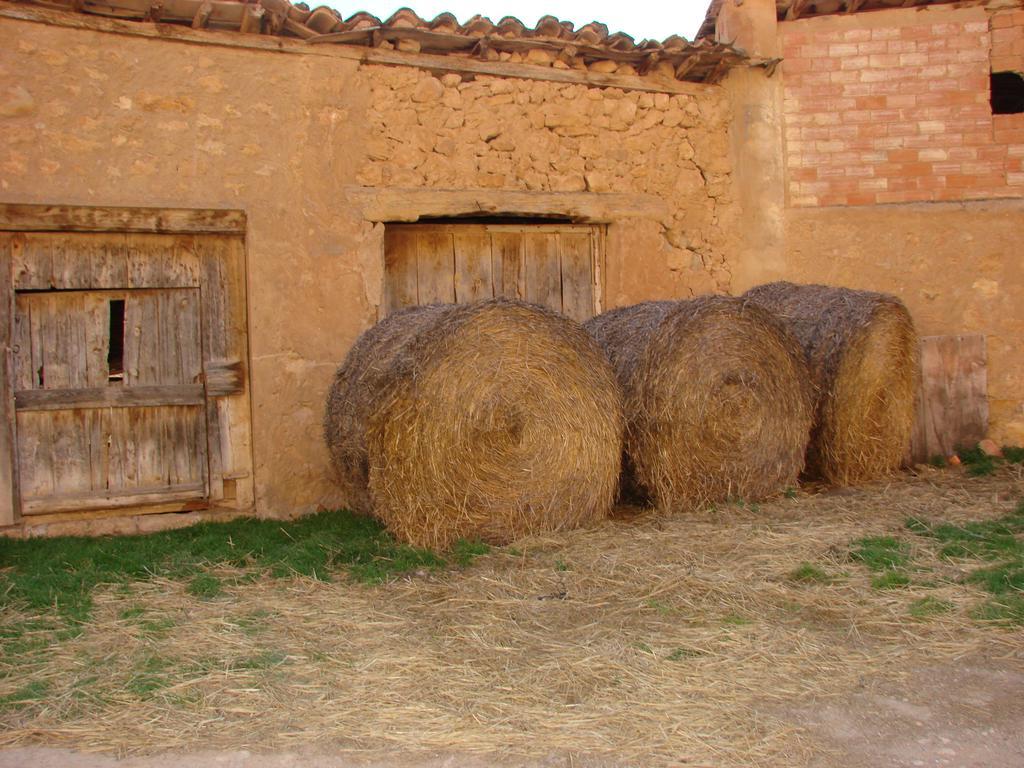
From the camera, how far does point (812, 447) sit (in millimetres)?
6082

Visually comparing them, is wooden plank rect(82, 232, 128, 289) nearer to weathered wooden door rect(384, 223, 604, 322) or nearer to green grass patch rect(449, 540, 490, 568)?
weathered wooden door rect(384, 223, 604, 322)

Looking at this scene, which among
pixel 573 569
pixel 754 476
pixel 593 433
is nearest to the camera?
pixel 573 569

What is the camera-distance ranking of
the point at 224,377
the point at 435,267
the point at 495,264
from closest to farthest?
the point at 224,377, the point at 435,267, the point at 495,264

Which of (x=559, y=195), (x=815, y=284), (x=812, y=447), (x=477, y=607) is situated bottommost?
(x=477, y=607)

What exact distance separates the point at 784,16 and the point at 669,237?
205 cm

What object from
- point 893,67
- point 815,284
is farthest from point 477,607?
point 893,67

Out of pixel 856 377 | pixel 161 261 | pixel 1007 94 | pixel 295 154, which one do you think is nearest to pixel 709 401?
pixel 856 377

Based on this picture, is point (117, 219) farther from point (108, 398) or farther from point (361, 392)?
point (361, 392)

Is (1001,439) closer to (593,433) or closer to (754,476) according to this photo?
(754,476)

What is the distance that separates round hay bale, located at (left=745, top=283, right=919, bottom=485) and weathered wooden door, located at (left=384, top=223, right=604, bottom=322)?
4.53ft

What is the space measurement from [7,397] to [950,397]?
21.6 feet

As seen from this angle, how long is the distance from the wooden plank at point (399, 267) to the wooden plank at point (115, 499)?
1.85 metres

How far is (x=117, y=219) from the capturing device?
5508 mm

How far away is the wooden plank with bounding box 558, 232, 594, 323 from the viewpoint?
6.84 m
